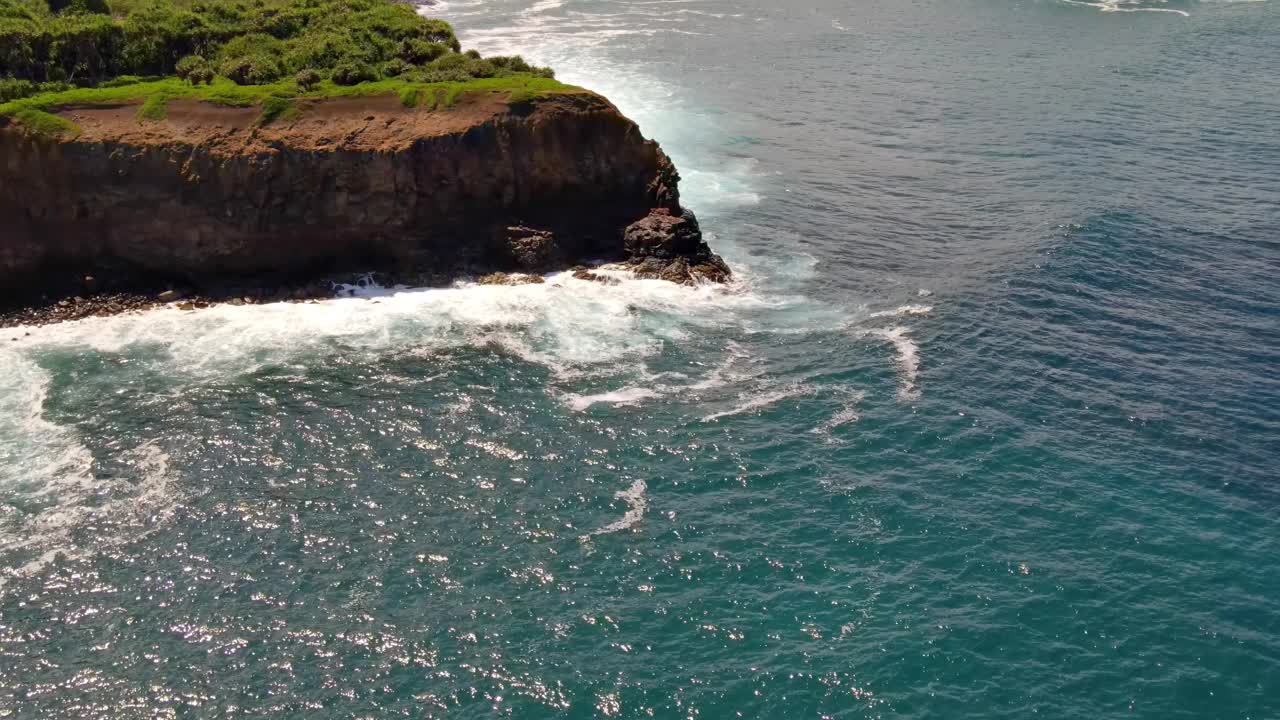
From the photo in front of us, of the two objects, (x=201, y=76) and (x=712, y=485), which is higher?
(x=201, y=76)

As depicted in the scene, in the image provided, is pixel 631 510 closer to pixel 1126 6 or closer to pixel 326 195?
pixel 326 195

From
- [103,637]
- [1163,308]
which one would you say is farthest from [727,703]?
[1163,308]

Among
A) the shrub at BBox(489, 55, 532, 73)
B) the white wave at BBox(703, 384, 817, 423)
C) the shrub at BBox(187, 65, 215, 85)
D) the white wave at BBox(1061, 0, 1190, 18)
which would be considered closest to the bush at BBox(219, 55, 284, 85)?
the shrub at BBox(187, 65, 215, 85)

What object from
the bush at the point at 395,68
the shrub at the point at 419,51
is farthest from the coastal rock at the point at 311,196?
the shrub at the point at 419,51

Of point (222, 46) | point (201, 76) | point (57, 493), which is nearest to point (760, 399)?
point (57, 493)

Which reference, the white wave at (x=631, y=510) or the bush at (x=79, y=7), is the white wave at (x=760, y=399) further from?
the bush at (x=79, y=7)

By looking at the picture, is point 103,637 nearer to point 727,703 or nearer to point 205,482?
point 205,482
